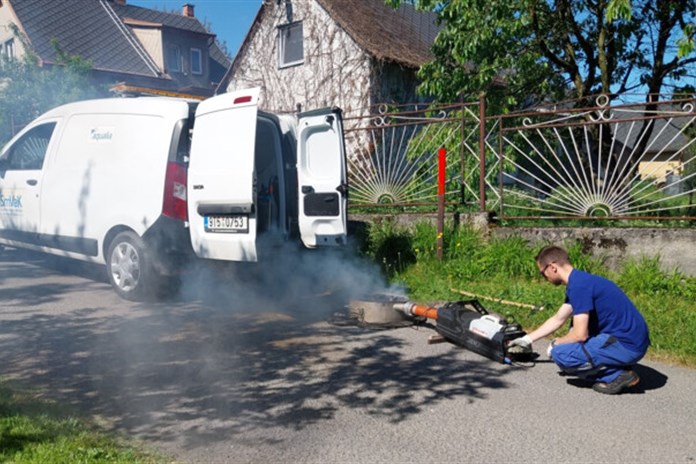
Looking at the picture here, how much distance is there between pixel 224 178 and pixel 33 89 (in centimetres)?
1250

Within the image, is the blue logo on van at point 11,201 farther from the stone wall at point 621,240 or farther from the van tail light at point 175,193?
the stone wall at point 621,240

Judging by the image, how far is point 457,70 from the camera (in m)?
10.6

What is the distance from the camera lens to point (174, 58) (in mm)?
31938

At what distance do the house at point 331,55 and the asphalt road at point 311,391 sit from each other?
1145 centimetres

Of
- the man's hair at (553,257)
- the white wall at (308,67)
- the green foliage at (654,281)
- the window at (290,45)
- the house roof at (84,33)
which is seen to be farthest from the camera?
the house roof at (84,33)

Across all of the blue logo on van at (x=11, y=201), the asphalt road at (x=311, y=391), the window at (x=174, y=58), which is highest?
the window at (x=174, y=58)

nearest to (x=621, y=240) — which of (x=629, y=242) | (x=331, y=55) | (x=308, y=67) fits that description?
Result: (x=629, y=242)

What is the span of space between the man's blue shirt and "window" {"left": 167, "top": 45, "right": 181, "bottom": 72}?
30.4 m

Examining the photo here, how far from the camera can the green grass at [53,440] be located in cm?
319

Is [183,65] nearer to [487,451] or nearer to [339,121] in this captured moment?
[339,121]

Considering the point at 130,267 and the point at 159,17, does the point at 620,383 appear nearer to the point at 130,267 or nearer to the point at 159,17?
the point at 130,267

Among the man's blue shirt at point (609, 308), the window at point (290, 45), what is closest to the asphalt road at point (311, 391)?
the man's blue shirt at point (609, 308)

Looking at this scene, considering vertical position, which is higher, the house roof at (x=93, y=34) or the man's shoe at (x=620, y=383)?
the house roof at (x=93, y=34)

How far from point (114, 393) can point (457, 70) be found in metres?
8.14
